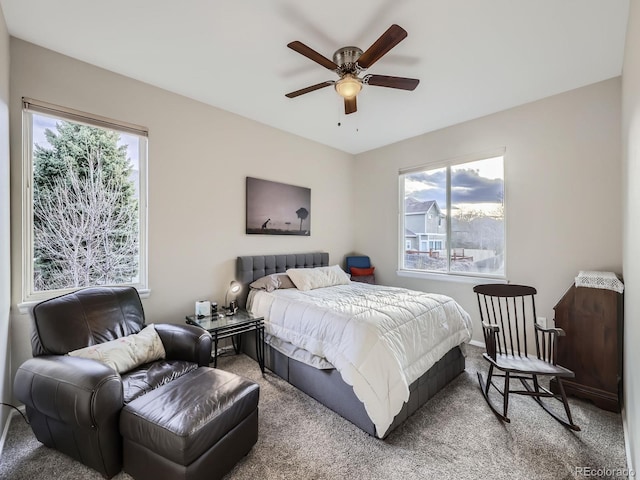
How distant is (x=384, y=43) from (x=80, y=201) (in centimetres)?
273

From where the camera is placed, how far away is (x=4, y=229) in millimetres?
1926

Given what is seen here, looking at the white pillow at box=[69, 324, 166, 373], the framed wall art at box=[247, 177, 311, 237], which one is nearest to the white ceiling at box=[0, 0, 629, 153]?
the framed wall art at box=[247, 177, 311, 237]

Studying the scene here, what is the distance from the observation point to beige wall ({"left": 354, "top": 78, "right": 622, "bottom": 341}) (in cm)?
266

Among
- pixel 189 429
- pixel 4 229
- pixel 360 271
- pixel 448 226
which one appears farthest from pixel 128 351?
pixel 448 226

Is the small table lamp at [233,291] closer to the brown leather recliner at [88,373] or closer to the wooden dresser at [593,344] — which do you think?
the brown leather recliner at [88,373]

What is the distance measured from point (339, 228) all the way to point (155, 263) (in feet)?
9.15

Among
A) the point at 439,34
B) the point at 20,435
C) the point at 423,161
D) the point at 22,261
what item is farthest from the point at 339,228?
the point at 20,435

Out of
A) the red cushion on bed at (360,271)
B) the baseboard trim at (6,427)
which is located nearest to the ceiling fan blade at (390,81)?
the red cushion on bed at (360,271)

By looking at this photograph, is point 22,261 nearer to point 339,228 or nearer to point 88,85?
point 88,85

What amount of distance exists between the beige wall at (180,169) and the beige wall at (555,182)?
102 inches

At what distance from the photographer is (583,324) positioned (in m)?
2.39

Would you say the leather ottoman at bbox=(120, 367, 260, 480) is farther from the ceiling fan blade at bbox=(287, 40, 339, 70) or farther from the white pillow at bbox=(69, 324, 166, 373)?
the ceiling fan blade at bbox=(287, 40, 339, 70)

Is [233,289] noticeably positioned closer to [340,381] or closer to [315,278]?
[315,278]

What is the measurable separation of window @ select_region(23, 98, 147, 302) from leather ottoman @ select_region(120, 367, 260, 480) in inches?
58.7
